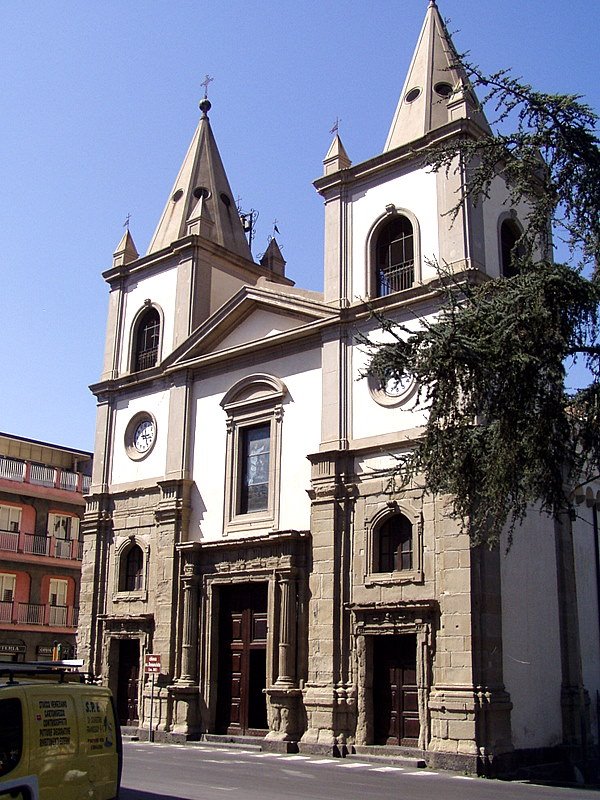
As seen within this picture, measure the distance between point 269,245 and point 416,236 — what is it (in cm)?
1386

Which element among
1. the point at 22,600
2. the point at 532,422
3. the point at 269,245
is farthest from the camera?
the point at 22,600

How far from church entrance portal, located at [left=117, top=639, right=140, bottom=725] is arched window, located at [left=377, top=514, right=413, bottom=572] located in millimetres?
9379

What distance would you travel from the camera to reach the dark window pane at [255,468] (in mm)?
26625

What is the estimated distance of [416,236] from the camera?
2445 centimetres

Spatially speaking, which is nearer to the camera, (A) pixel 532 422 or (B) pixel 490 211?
(A) pixel 532 422

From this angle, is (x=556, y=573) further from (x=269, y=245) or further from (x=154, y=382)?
(x=269, y=245)

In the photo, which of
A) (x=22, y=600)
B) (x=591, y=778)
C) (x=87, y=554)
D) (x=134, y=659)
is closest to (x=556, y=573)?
(x=591, y=778)

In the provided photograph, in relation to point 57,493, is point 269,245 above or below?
above

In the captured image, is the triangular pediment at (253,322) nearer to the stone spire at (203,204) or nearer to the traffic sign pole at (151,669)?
the stone spire at (203,204)

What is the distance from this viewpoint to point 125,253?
33.5 m

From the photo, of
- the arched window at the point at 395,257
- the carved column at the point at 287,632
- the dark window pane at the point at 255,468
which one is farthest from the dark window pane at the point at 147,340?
the carved column at the point at 287,632

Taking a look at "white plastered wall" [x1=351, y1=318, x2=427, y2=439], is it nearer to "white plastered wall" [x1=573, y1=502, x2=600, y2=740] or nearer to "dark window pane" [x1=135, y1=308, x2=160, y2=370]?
"white plastered wall" [x1=573, y1=502, x2=600, y2=740]

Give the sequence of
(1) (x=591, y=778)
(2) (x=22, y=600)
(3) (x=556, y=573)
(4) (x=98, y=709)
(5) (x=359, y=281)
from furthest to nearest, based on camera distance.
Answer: (2) (x=22, y=600) → (5) (x=359, y=281) → (3) (x=556, y=573) → (1) (x=591, y=778) → (4) (x=98, y=709)

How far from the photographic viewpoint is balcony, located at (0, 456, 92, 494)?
43562 mm
